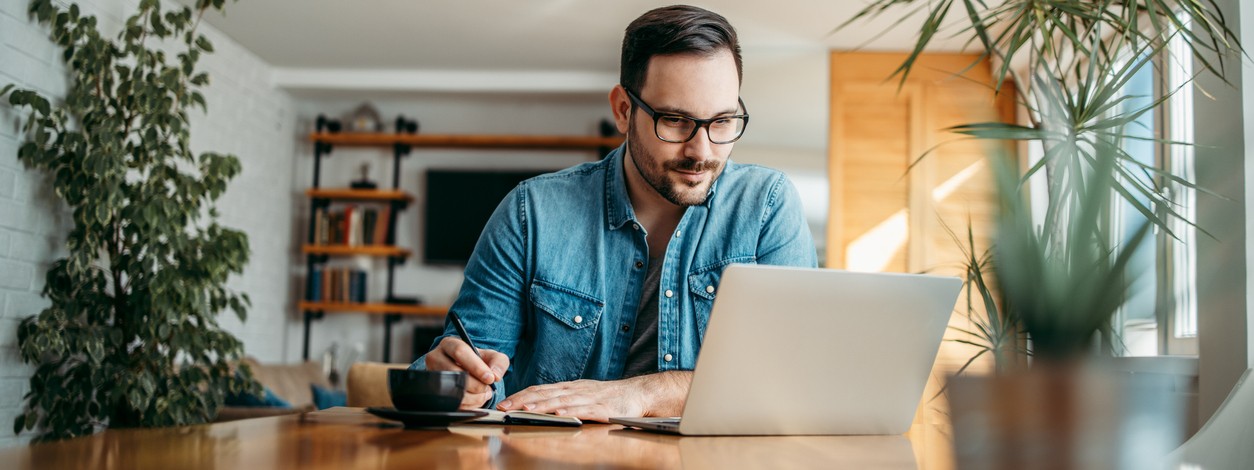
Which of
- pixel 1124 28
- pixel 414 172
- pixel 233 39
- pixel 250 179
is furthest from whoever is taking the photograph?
pixel 414 172

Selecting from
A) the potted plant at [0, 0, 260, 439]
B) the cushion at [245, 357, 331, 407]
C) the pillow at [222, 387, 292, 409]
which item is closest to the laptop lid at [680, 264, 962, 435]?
the pillow at [222, 387, 292, 409]

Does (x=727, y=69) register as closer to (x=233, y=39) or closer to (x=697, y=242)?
(x=697, y=242)

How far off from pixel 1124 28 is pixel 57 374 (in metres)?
3.89

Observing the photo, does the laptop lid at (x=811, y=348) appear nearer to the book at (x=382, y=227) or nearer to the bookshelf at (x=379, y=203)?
the bookshelf at (x=379, y=203)

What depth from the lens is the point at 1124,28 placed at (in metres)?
2.27

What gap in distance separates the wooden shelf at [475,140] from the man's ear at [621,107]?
461 centimetres

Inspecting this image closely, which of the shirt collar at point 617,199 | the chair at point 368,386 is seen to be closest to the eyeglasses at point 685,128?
the shirt collar at point 617,199

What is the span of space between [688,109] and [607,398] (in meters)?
0.51

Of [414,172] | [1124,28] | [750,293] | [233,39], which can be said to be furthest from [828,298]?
[414,172]

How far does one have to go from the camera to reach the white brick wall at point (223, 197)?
150 inches

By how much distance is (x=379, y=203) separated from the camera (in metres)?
6.81

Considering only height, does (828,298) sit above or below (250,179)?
below

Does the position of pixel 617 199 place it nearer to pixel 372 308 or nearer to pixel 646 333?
pixel 646 333

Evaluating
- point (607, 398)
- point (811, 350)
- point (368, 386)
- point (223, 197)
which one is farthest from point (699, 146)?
point (223, 197)
